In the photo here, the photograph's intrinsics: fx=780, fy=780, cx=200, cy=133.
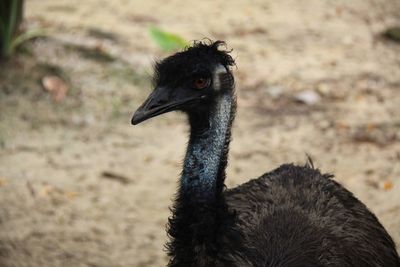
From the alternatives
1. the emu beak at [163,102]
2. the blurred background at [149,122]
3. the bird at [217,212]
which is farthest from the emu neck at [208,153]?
the blurred background at [149,122]

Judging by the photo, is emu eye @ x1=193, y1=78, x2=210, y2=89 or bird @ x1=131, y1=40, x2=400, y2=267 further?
emu eye @ x1=193, y1=78, x2=210, y2=89

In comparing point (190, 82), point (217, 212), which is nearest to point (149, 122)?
point (190, 82)

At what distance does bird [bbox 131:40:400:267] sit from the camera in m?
2.95

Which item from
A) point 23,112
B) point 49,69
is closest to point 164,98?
point 23,112

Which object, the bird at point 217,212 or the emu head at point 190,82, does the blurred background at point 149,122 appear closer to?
the bird at point 217,212

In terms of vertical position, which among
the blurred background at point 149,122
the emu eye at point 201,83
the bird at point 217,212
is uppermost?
the blurred background at point 149,122

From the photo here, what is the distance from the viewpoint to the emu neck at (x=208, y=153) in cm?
298

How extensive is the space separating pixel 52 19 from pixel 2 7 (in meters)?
1.46

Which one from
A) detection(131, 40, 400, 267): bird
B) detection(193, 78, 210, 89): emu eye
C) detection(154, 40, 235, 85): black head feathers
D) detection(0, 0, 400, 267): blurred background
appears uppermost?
detection(0, 0, 400, 267): blurred background

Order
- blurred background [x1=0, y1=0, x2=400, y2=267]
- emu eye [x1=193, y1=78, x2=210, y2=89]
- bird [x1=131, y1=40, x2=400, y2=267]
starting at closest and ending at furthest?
bird [x1=131, y1=40, x2=400, y2=267] < emu eye [x1=193, y1=78, x2=210, y2=89] < blurred background [x1=0, y1=0, x2=400, y2=267]

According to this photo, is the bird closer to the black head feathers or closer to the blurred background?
the black head feathers

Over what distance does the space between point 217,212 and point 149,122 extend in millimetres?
3897

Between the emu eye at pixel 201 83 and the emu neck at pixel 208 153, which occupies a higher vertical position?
the emu eye at pixel 201 83

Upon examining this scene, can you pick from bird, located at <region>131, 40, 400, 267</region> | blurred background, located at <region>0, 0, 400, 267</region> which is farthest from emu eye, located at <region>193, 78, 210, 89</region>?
blurred background, located at <region>0, 0, 400, 267</region>
